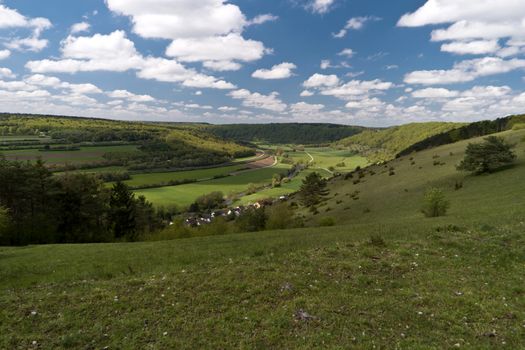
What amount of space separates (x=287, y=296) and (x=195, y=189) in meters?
144

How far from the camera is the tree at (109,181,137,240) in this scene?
2434 inches

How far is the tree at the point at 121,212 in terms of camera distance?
203 ft

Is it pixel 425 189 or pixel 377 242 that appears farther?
pixel 425 189

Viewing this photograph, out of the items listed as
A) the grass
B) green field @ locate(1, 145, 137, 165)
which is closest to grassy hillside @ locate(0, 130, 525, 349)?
the grass

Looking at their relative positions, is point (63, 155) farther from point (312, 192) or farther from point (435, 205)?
point (435, 205)

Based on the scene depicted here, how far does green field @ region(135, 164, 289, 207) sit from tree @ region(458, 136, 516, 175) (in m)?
99.1

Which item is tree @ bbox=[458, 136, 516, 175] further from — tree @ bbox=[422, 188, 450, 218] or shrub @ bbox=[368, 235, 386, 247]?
shrub @ bbox=[368, 235, 386, 247]

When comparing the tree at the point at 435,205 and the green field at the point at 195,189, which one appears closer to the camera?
the tree at the point at 435,205

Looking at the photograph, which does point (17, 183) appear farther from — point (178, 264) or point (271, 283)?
point (271, 283)

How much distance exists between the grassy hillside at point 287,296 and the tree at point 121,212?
39.4 metres

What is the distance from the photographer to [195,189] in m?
153

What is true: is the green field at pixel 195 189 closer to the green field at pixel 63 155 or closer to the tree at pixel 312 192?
the green field at pixel 63 155

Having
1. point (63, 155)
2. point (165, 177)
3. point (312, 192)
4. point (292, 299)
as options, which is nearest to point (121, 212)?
point (312, 192)

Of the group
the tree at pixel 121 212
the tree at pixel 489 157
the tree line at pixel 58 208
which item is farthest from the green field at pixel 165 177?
the tree at pixel 489 157
